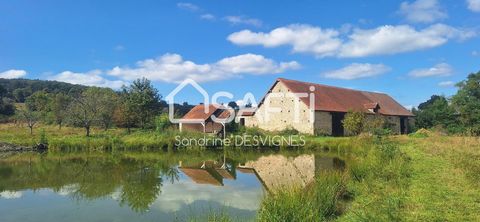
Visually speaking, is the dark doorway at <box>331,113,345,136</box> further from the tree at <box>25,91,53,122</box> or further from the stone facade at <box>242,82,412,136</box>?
the tree at <box>25,91,53,122</box>

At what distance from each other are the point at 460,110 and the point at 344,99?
11.6 metres

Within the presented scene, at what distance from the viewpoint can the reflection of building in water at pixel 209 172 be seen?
46.9 ft

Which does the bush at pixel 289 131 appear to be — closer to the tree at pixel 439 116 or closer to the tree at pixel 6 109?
the tree at pixel 439 116

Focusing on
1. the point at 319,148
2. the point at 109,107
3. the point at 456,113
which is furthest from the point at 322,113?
the point at 109,107

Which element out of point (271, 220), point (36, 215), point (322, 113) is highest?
point (322, 113)

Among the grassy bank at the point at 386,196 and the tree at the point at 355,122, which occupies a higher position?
the tree at the point at 355,122

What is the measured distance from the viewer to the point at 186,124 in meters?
39.2

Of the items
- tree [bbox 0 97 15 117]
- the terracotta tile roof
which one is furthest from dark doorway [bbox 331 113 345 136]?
tree [bbox 0 97 15 117]

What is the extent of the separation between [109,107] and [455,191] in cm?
3542

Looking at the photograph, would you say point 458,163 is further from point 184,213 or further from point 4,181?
point 4,181

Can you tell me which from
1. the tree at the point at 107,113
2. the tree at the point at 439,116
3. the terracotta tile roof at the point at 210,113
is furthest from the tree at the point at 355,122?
the tree at the point at 107,113

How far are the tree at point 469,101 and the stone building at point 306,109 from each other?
6.16 metres

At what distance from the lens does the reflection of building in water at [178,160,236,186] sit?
1429cm

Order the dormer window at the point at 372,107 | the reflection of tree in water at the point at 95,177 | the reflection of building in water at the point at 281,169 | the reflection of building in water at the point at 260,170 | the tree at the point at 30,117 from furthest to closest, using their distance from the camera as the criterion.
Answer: the dormer window at the point at 372,107 < the tree at the point at 30,117 < the reflection of building in water at the point at 260,170 < the reflection of building in water at the point at 281,169 < the reflection of tree in water at the point at 95,177
